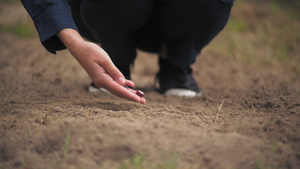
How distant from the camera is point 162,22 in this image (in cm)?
157

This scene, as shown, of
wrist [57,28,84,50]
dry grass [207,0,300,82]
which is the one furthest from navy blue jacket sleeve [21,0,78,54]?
dry grass [207,0,300,82]

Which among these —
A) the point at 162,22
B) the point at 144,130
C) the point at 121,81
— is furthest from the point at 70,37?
the point at 162,22

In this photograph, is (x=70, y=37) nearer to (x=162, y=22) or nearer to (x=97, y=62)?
(x=97, y=62)

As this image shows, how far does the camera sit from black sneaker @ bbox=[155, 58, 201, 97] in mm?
1690

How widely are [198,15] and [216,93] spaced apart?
554 mm

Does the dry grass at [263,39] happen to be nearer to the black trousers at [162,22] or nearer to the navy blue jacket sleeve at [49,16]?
the black trousers at [162,22]

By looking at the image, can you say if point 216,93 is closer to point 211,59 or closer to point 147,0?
point 147,0

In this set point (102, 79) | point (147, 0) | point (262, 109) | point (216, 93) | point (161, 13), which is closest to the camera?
point (102, 79)

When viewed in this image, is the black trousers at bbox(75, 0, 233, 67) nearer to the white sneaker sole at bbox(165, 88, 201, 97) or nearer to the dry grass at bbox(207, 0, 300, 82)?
the white sneaker sole at bbox(165, 88, 201, 97)

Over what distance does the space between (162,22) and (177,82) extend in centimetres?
41

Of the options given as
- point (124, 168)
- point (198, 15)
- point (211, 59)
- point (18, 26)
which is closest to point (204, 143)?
point (124, 168)

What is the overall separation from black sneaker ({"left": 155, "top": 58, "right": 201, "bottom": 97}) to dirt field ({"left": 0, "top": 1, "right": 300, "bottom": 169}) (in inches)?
4.5

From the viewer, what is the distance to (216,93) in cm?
174

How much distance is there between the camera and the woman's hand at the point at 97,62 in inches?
37.6
